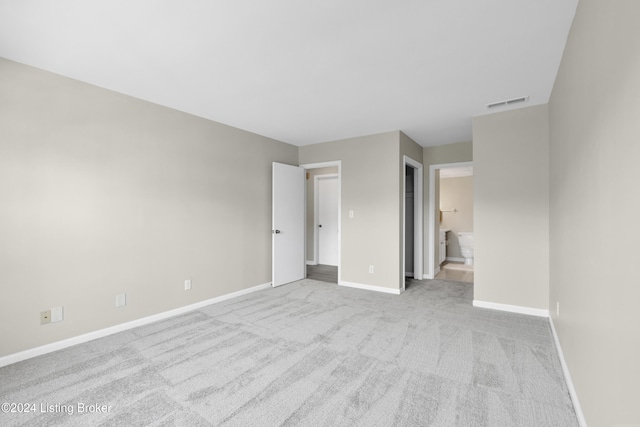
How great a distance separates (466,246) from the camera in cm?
712

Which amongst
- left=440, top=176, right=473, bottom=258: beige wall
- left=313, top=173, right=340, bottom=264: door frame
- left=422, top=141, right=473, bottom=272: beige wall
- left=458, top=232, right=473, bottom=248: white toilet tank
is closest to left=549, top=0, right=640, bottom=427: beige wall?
left=422, top=141, right=473, bottom=272: beige wall

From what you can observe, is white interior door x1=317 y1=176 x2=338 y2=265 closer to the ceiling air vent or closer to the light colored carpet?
the light colored carpet

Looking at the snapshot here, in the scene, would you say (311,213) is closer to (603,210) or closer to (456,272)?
(456,272)

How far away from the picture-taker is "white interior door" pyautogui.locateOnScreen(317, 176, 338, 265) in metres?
6.73

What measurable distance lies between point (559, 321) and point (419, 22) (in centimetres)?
267

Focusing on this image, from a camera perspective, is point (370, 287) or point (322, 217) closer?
point (370, 287)

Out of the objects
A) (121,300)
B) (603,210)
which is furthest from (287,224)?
(603,210)

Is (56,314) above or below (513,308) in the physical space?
above

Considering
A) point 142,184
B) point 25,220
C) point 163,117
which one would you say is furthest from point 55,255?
point 163,117

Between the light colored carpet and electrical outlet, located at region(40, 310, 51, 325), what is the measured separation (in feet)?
1.02

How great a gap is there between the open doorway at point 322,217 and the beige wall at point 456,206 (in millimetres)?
3423

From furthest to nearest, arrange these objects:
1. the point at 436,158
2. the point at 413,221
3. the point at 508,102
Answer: the point at 413,221, the point at 436,158, the point at 508,102

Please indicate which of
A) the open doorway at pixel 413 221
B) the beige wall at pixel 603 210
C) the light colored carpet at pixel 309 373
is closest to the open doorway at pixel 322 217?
the open doorway at pixel 413 221

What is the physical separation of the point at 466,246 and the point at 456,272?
138cm
